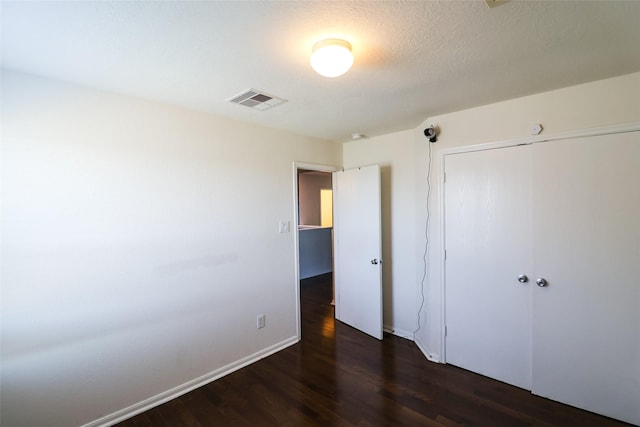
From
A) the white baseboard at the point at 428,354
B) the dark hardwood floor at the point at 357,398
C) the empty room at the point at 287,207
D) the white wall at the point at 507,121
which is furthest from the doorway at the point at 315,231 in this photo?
the empty room at the point at 287,207

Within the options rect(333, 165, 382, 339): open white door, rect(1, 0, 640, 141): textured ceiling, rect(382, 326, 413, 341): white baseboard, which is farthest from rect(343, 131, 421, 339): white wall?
rect(1, 0, 640, 141): textured ceiling

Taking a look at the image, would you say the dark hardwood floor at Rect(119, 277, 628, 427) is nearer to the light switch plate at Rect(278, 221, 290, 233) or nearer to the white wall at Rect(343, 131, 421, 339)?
Answer: the white wall at Rect(343, 131, 421, 339)

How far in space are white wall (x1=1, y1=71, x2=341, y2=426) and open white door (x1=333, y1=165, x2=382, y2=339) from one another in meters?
1.12

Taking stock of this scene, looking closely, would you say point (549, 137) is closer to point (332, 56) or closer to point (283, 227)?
point (332, 56)

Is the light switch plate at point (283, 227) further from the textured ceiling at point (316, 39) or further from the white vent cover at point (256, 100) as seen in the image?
the textured ceiling at point (316, 39)

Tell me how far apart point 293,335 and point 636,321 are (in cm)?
285

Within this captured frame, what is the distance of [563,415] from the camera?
2059mm

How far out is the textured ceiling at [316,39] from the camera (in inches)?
48.9

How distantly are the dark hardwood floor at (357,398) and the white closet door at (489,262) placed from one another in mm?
224

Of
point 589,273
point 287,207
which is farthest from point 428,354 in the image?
point 287,207

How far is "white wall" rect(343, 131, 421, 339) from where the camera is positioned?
10.6ft

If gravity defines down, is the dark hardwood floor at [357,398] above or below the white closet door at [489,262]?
below

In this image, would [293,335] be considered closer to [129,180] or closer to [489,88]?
[129,180]

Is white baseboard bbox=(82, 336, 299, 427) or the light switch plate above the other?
the light switch plate
